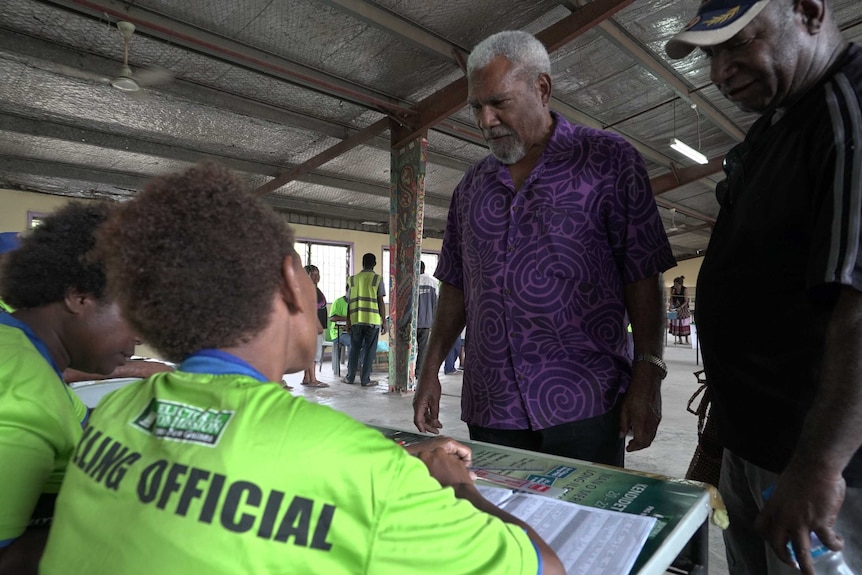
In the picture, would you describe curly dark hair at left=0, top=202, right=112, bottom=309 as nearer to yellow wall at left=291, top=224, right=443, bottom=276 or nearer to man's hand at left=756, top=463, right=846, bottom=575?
man's hand at left=756, top=463, right=846, bottom=575

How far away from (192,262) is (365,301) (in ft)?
19.4

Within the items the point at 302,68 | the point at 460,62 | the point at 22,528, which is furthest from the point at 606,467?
the point at 302,68

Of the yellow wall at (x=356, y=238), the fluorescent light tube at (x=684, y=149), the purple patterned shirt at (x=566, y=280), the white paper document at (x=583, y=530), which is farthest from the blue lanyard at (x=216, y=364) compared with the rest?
the yellow wall at (x=356, y=238)

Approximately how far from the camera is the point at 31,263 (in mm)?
1040

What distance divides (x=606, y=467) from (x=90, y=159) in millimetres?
8565

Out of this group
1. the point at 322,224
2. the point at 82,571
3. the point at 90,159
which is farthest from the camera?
the point at 322,224

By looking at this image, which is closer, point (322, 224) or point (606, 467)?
point (606, 467)

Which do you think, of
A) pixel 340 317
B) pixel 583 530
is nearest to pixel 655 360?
pixel 583 530

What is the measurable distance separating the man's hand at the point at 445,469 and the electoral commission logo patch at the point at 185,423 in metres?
0.34

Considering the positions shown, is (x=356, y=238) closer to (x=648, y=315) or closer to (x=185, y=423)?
(x=648, y=315)

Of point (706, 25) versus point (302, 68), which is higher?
point (302, 68)

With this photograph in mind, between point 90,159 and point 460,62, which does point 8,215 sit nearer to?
point 90,159

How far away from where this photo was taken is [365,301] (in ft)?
21.2

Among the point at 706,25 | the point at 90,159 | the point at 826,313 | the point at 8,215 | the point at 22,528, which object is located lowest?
the point at 22,528
